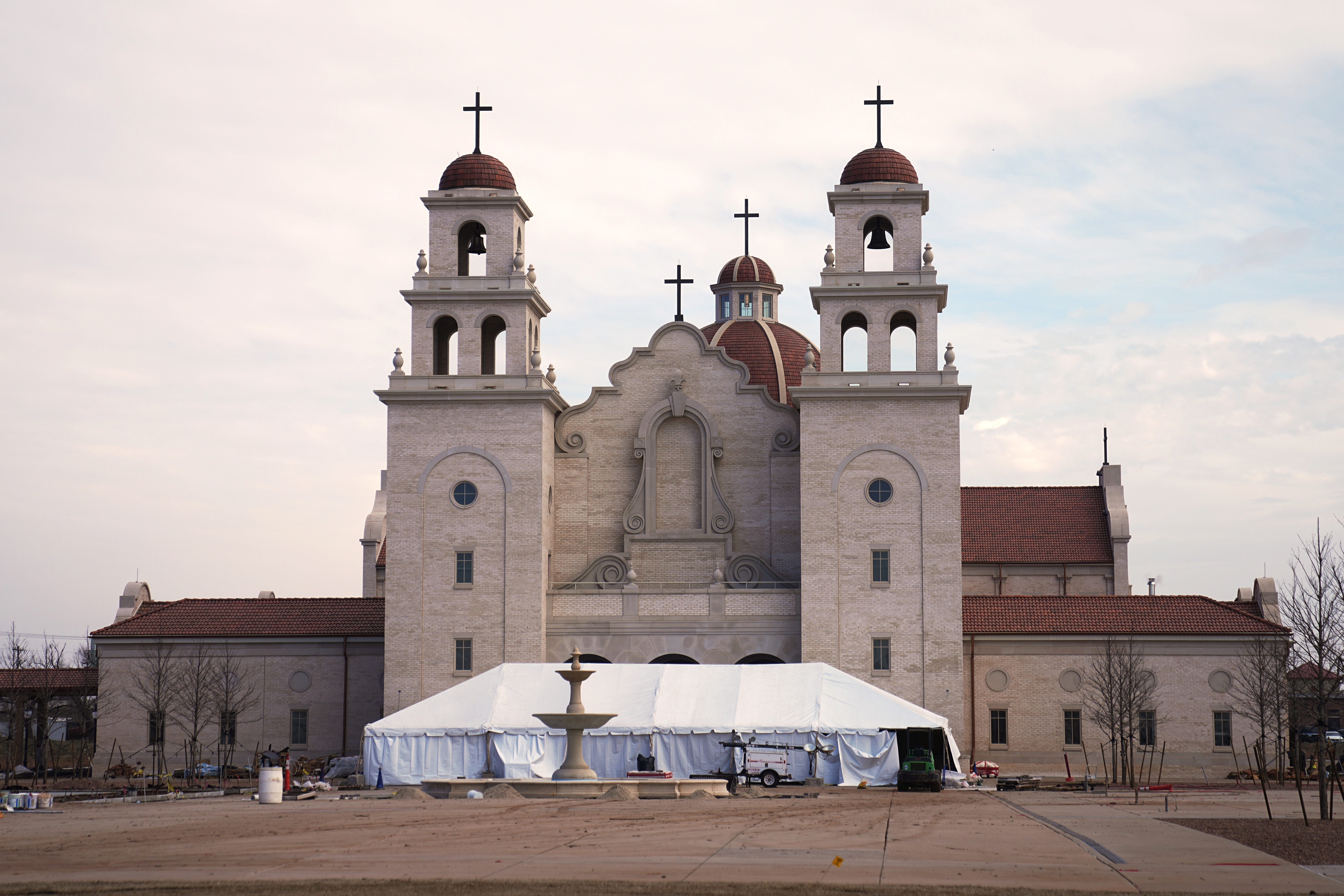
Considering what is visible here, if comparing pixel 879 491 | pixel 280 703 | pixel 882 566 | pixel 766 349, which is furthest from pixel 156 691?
pixel 766 349

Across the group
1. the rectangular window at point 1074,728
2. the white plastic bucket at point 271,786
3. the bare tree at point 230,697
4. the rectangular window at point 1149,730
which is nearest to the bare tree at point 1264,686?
the rectangular window at point 1149,730

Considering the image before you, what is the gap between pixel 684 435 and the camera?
59.4m

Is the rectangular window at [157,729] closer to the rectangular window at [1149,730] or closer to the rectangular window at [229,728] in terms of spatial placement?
the rectangular window at [229,728]

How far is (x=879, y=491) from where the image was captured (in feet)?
181

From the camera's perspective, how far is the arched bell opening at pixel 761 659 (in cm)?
5572

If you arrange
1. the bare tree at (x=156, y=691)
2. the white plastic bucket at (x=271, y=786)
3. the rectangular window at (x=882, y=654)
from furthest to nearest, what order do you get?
the bare tree at (x=156, y=691) < the rectangular window at (x=882, y=654) < the white plastic bucket at (x=271, y=786)

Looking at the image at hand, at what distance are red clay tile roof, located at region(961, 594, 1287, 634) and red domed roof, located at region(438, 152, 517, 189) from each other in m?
22.4

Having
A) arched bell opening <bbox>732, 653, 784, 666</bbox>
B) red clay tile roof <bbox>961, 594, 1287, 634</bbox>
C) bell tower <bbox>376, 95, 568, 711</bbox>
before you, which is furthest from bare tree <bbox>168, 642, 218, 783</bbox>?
red clay tile roof <bbox>961, 594, 1287, 634</bbox>

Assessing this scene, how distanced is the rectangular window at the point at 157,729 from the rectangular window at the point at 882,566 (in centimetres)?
2648

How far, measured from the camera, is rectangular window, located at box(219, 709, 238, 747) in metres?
60.1

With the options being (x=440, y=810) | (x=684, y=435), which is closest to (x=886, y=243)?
(x=684, y=435)

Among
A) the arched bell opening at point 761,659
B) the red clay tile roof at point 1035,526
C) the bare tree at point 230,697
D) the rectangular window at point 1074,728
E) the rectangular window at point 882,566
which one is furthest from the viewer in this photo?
the red clay tile roof at point 1035,526

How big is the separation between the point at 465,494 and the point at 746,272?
27064 mm

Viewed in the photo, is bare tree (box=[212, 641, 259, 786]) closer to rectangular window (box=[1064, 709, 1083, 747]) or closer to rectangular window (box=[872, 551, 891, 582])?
rectangular window (box=[872, 551, 891, 582])
